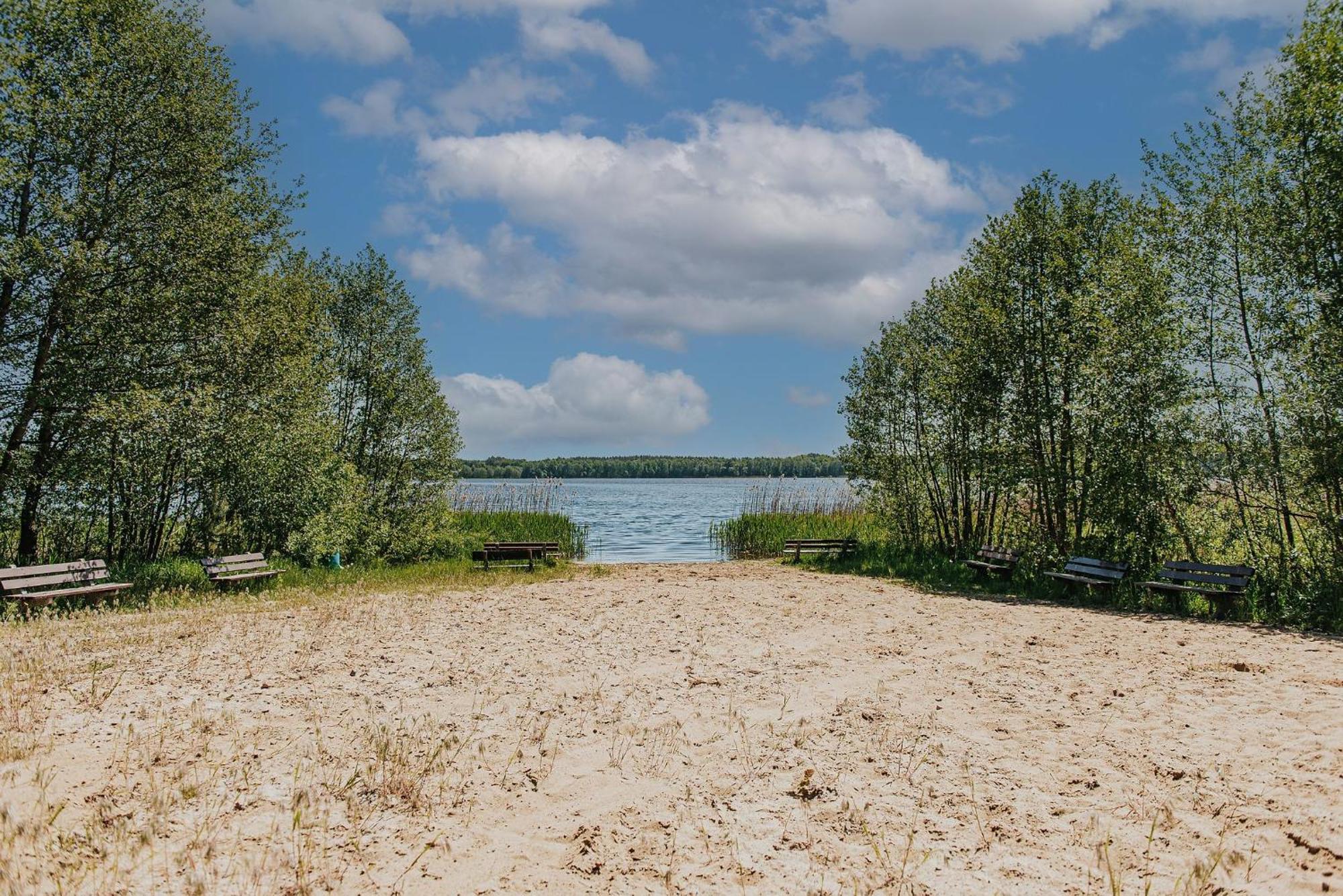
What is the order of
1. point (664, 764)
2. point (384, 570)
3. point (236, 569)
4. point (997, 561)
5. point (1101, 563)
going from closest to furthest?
point (664, 764), point (1101, 563), point (236, 569), point (997, 561), point (384, 570)

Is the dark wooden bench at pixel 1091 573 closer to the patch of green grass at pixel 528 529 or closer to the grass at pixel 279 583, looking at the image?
the grass at pixel 279 583

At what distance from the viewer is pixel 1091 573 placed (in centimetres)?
1432

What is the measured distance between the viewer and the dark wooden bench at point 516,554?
Answer: 19.1 metres

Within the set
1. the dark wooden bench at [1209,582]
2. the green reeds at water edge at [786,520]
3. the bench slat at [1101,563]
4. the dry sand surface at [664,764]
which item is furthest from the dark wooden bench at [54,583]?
the green reeds at water edge at [786,520]

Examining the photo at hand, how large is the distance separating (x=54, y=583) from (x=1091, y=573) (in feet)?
57.3

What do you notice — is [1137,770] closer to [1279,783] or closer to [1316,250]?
[1279,783]

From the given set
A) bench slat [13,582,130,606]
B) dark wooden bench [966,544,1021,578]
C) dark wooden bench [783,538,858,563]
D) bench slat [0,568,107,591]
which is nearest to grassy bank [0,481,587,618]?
bench slat [13,582,130,606]

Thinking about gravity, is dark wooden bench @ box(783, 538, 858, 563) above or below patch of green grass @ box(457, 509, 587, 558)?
below

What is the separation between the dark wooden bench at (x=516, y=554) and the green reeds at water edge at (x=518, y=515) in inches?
65.9

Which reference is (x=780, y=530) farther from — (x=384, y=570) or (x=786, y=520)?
(x=384, y=570)

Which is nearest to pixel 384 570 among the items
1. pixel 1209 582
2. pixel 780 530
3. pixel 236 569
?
pixel 236 569

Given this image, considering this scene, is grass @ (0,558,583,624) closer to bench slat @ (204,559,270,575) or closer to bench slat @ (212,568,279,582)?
bench slat @ (212,568,279,582)

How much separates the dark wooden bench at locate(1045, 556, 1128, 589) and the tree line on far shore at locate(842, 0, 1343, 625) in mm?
743

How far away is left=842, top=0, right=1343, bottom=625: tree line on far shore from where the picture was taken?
12.2 m
